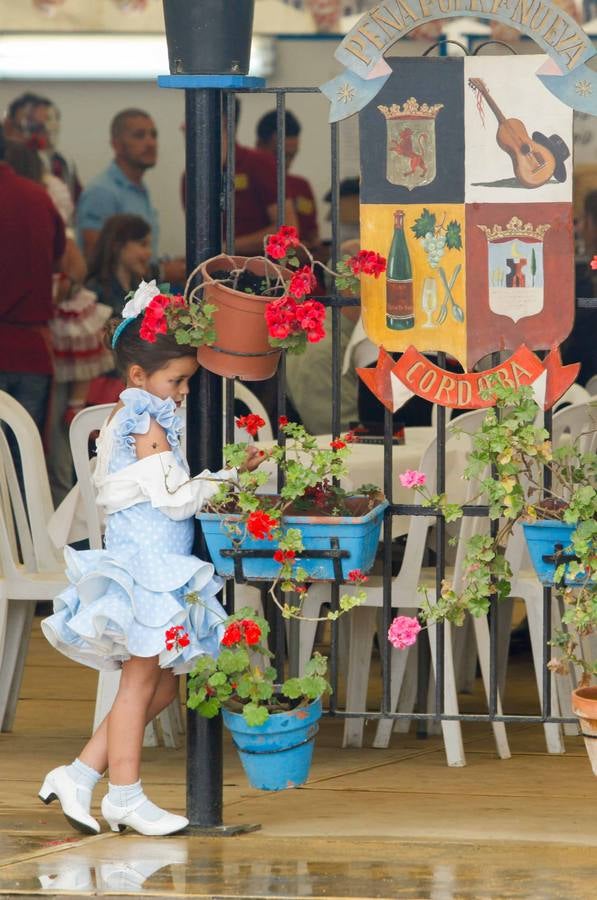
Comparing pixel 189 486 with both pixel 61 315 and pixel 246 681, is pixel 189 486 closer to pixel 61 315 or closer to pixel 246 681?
pixel 246 681

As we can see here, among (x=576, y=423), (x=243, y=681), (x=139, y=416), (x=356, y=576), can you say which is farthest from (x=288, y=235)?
(x=576, y=423)

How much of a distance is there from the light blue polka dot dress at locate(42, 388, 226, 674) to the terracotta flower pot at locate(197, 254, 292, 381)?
16cm

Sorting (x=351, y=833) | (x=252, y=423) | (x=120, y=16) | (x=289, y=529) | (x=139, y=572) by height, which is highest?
(x=120, y=16)

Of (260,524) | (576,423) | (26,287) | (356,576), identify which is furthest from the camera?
(26,287)

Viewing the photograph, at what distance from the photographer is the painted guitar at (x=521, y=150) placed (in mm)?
3641

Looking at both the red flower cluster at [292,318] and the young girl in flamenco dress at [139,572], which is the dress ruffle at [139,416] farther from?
the red flower cluster at [292,318]

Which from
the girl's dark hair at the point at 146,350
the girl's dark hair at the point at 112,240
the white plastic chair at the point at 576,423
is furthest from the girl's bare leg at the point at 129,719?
the girl's dark hair at the point at 112,240

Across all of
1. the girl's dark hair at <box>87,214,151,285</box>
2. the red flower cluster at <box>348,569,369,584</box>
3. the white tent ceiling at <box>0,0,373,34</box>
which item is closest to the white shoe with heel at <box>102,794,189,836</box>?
the red flower cluster at <box>348,569,369,584</box>

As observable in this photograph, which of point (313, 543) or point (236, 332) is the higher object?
point (236, 332)

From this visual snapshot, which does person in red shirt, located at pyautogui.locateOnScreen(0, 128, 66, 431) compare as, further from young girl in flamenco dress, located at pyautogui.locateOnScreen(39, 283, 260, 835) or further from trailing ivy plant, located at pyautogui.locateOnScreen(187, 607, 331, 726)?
trailing ivy plant, located at pyautogui.locateOnScreen(187, 607, 331, 726)

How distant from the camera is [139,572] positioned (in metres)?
3.71

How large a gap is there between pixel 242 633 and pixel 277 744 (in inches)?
9.6

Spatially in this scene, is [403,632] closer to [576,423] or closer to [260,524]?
[260,524]

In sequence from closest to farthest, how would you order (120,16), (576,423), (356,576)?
(356,576), (576,423), (120,16)
